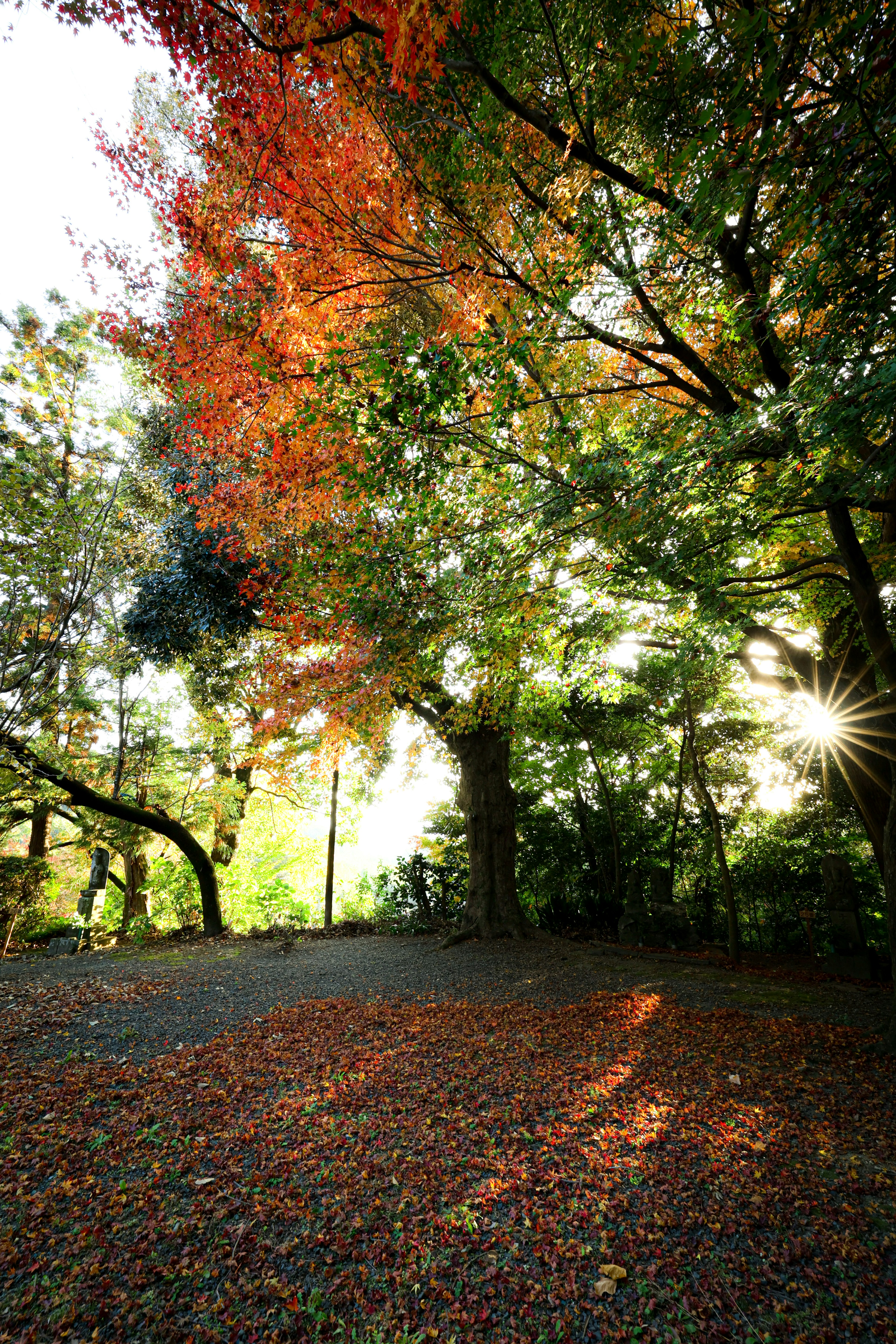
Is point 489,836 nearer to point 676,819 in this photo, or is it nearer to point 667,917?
point 667,917

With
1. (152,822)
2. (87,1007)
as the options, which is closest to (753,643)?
(87,1007)

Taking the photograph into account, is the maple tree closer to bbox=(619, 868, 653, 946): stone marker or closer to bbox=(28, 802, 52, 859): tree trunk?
bbox=(619, 868, 653, 946): stone marker

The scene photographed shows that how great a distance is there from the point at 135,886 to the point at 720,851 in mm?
12563

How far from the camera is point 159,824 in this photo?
1073cm

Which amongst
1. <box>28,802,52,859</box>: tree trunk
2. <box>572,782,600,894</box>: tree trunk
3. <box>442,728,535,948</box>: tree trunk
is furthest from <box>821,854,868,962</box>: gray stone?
<box>28,802,52,859</box>: tree trunk

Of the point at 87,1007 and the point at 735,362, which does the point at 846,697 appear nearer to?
the point at 735,362

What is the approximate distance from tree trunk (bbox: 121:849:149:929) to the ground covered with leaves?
947 cm

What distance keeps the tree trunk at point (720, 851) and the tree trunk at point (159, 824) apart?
9.79 m

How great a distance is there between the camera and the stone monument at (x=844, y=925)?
26.6 feet

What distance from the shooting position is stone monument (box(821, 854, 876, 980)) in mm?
8117

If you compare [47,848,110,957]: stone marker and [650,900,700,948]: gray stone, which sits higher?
[47,848,110,957]: stone marker

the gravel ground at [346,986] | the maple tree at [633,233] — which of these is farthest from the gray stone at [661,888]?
the maple tree at [633,233]

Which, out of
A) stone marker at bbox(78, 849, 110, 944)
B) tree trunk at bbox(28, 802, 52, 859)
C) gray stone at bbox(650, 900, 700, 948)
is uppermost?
tree trunk at bbox(28, 802, 52, 859)

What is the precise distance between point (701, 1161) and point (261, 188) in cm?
974
